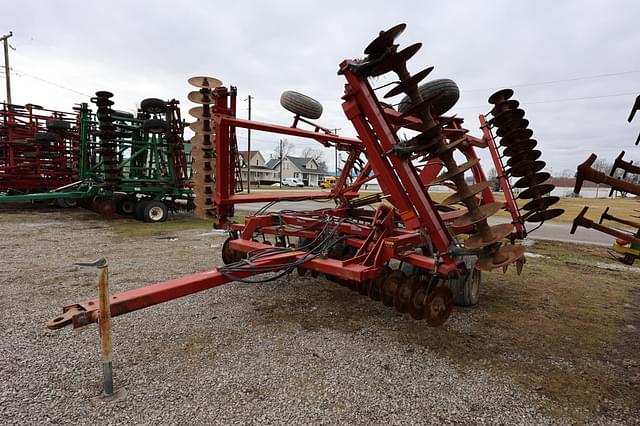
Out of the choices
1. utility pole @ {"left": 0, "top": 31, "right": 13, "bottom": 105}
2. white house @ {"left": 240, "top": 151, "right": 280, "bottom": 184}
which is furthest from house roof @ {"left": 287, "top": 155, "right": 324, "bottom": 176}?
utility pole @ {"left": 0, "top": 31, "right": 13, "bottom": 105}

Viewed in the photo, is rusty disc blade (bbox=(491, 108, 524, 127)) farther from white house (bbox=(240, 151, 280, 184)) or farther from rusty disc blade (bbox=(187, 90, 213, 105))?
white house (bbox=(240, 151, 280, 184))

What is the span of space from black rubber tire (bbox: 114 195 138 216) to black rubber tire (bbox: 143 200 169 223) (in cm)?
148

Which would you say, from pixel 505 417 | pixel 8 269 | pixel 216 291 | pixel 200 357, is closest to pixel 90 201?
pixel 8 269

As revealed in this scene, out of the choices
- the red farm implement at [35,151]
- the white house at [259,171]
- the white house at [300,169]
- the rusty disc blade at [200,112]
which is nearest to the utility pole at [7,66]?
the red farm implement at [35,151]

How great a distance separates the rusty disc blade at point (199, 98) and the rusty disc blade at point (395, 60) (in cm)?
320

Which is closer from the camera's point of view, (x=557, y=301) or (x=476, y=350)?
(x=476, y=350)

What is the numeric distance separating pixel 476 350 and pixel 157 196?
11356mm

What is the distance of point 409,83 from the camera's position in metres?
2.86

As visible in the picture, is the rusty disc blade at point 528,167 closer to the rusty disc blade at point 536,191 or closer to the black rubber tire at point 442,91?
the rusty disc blade at point 536,191

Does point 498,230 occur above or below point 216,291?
above

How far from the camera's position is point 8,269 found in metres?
5.63

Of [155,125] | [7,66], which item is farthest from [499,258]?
[7,66]

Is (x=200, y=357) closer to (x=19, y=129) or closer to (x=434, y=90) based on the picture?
(x=434, y=90)

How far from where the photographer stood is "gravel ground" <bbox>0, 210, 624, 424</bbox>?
2.33 meters
